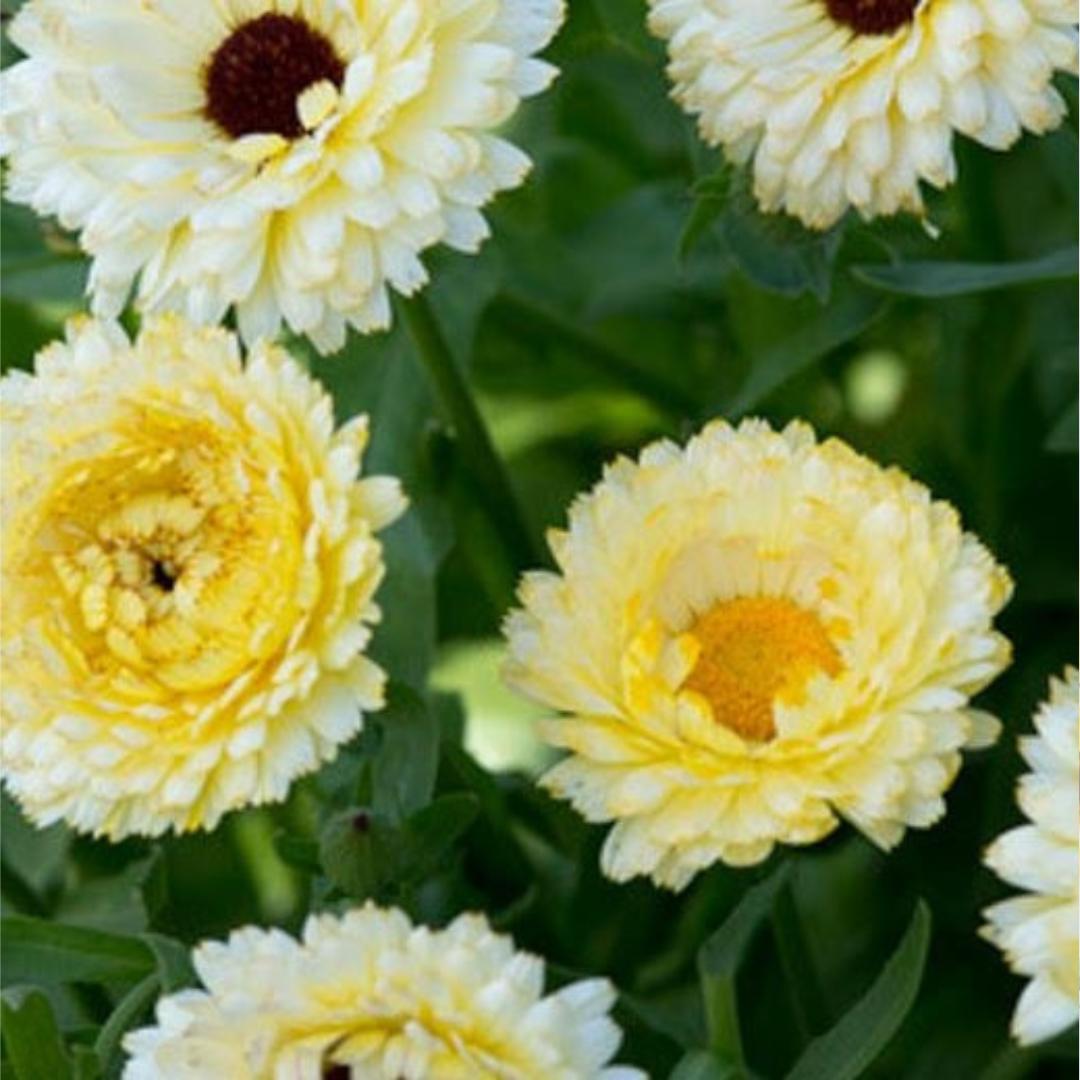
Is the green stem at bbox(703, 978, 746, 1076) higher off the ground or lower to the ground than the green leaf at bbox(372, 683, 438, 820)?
lower

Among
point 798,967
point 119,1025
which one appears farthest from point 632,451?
point 119,1025

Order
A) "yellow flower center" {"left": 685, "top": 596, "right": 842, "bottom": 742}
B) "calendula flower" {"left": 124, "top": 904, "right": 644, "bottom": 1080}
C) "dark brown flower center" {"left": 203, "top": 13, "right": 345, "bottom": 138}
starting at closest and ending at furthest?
"calendula flower" {"left": 124, "top": 904, "right": 644, "bottom": 1080} < "yellow flower center" {"left": 685, "top": 596, "right": 842, "bottom": 742} < "dark brown flower center" {"left": 203, "top": 13, "right": 345, "bottom": 138}

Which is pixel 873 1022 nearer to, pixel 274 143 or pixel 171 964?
pixel 171 964

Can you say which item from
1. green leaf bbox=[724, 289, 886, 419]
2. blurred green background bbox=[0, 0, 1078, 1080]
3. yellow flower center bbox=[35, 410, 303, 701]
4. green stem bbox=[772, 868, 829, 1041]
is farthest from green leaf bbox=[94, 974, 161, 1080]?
green leaf bbox=[724, 289, 886, 419]

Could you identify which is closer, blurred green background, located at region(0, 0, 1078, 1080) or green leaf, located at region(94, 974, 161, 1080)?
green leaf, located at region(94, 974, 161, 1080)

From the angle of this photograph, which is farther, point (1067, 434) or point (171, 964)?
point (1067, 434)

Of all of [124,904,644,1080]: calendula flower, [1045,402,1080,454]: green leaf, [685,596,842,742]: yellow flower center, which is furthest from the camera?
[1045,402,1080,454]: green leaf

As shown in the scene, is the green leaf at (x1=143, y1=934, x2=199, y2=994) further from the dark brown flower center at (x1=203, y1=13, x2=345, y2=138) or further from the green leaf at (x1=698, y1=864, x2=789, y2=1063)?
the dark brown flower center at (x1=203, y1=13, x2=345, y2=138)
